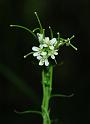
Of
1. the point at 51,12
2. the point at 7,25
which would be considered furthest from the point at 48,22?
the point at 7,25

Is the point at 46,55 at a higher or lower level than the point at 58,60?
higher

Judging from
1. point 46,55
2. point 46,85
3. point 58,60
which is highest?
point 46,55

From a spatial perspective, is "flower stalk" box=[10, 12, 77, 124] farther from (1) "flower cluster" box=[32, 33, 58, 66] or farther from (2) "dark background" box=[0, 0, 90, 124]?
(2) "dark background" box=[0, 0, 90, 124]

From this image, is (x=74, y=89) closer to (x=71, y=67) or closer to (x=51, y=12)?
(x=71, y=67)

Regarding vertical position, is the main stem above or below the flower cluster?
below

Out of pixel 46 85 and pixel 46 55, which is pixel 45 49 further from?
pixel 46 85

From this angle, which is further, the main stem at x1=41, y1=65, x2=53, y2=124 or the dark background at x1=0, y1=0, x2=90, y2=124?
the dark background at x1=0, y1=0, x2=90, y2=124

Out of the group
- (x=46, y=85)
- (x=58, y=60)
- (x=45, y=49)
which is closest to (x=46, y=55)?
Result: (x=45, y=49)

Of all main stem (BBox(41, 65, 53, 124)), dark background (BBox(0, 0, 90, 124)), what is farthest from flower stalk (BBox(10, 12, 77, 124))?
dark background (BBox(0, 0, 90, 124))

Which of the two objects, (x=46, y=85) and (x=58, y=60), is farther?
(x=58, y=60)

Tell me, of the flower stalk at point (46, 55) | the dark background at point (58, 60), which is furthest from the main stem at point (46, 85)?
the dark background at point (58, 60)
